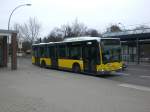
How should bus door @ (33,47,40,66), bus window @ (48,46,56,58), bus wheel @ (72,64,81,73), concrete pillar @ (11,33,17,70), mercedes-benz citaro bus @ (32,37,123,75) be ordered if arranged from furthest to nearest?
bus door @ (33,47,40,66) → bus window @ (48,46,56,58) → concrete pillar @ (11,33,17,70) → bus wheel @ (72,64,81,73) → mercedes-benz citaro bus @ (32,37,123,75)

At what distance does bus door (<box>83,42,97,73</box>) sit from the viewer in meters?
19.2

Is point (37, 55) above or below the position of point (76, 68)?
above

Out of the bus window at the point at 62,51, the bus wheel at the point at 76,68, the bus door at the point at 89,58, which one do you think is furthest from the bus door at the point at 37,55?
the bus door at the point at 89,58

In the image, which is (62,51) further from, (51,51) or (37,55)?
(37,55)

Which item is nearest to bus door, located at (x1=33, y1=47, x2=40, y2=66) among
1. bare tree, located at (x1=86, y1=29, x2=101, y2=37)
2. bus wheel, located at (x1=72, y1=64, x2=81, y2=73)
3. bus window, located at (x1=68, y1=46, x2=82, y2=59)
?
bus window, located at (x1=68, y1=46, x2=82, y2=59)

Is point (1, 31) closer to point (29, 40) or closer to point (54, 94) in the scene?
point (54, 94)

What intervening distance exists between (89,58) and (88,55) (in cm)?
27

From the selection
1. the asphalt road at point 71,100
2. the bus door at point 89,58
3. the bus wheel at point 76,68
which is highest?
the bus door at point 89,58

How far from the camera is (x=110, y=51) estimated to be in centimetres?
1911

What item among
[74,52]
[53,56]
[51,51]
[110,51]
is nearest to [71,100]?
[110,51]

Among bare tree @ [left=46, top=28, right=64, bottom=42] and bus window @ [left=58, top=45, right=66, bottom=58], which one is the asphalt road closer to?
bus window @ [left=58, top=45, right=66, bottom=58]

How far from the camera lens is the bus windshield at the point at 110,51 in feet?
61.5

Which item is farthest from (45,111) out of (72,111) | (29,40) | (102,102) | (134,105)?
(29,40)

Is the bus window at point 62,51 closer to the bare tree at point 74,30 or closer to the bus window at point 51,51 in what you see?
the bus window at point 51,51
